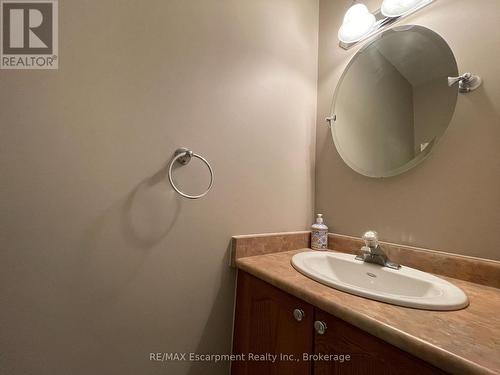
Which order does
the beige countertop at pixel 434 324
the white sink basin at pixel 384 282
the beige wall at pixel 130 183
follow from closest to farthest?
the beige countertop at pixel 434 324, the white sink basin at pixel 384 282, the beige wall at pixel 130 183

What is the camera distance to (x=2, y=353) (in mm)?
601

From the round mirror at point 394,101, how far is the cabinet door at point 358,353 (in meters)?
0.65

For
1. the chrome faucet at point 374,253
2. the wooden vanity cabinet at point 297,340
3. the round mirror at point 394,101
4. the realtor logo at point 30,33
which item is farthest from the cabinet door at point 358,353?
the realtor logo at point 30,33

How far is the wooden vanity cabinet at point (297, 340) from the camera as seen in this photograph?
440 mm

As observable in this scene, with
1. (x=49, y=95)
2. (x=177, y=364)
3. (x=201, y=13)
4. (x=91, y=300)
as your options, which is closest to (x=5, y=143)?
(x=49, y=95)

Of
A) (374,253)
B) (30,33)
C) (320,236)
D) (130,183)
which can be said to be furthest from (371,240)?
(30,33)

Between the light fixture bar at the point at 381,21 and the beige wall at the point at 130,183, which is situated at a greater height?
the light fixture bar at the point at 381,21

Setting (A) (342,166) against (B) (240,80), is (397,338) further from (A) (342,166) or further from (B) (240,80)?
(B) (240,80)

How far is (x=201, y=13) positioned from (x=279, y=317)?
1.15 metres

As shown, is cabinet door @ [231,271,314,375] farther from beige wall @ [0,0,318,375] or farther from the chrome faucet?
the chrome faucet

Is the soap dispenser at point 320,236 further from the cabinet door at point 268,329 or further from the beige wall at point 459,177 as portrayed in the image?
the cabinet door at point 268,329

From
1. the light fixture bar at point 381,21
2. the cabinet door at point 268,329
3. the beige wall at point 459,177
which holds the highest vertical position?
the light fixture bar at point 381,21

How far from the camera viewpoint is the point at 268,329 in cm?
72

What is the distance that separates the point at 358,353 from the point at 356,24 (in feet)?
4.06
